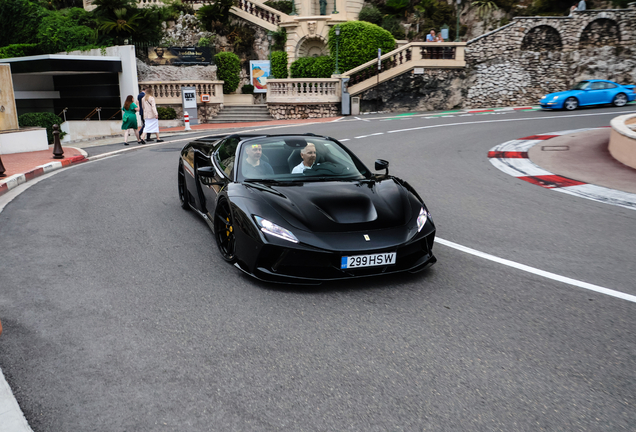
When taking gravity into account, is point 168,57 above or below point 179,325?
above

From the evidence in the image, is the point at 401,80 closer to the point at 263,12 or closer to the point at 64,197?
the point at 263,12

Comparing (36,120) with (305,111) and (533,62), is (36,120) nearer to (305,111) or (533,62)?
(305,111)

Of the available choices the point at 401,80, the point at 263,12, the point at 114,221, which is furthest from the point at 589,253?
the point at 263,12

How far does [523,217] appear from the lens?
24.9 feet

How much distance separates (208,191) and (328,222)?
89.9 inches

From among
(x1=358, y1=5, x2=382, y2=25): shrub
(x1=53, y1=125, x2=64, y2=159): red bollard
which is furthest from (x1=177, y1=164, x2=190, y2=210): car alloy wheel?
(x1=358, y1=5, x2=382, y2=25): shrub

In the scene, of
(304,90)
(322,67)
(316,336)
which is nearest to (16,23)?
(304,90)

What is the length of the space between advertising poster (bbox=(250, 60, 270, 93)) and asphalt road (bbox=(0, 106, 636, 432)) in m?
33.4

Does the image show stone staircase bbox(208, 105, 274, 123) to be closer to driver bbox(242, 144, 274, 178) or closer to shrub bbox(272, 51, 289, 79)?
shrub bbox(272, 51, 289, 79)

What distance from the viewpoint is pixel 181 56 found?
112 feet

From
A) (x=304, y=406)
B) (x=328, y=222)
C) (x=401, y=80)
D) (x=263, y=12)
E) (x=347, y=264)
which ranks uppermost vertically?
(x=263, y=12)

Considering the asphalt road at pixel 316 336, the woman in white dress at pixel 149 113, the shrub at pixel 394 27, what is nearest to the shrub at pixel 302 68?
the shrub at pixel 394 27

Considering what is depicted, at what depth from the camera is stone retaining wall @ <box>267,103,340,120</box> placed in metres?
31.7

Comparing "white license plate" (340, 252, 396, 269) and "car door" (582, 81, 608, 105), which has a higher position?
"car door" (582, 81, 608, 105)
